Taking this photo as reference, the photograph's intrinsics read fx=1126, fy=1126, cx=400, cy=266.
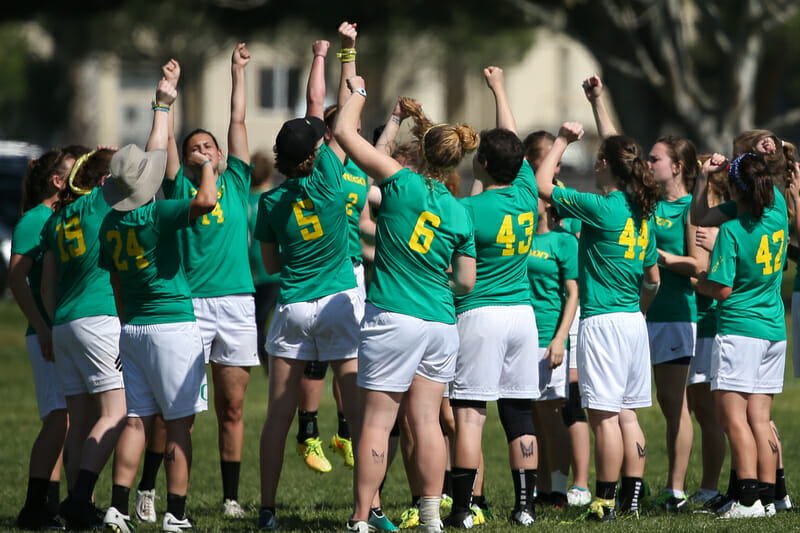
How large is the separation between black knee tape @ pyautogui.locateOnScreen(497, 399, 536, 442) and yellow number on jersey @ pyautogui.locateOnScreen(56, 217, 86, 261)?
252 cm

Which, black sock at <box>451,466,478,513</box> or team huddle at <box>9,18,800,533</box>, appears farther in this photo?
black sock at <box>451,466,478,513</box>

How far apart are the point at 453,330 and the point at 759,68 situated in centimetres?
2849

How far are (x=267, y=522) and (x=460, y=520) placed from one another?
110 cm

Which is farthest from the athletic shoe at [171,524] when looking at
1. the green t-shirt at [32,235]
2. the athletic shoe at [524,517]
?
the athletic shoe at [524,517]

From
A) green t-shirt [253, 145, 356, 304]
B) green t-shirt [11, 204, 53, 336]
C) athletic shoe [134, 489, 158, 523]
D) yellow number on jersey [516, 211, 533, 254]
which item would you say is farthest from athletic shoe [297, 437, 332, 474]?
yellow number on jersey [516, 211, 533, 254]

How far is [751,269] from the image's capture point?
639 centimetres

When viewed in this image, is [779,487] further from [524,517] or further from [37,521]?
[37,521]

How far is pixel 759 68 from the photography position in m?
31.8

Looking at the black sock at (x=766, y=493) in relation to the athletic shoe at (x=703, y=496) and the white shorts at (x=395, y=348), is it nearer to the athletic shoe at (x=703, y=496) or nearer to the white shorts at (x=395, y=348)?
the athletic shoe at (x=703, y=496)

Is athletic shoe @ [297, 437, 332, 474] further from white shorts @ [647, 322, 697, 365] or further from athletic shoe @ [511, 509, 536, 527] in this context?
white shorts @ [647, 322, 697, 365]

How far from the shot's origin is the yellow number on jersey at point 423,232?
18.5ft

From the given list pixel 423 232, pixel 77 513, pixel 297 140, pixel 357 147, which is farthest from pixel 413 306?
pixel 77 513

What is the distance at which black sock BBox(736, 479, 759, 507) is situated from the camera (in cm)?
633

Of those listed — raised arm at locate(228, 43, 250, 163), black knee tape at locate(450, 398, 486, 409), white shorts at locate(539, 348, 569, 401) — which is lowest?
black knee tape at locate(450, 398, 486, 409)
